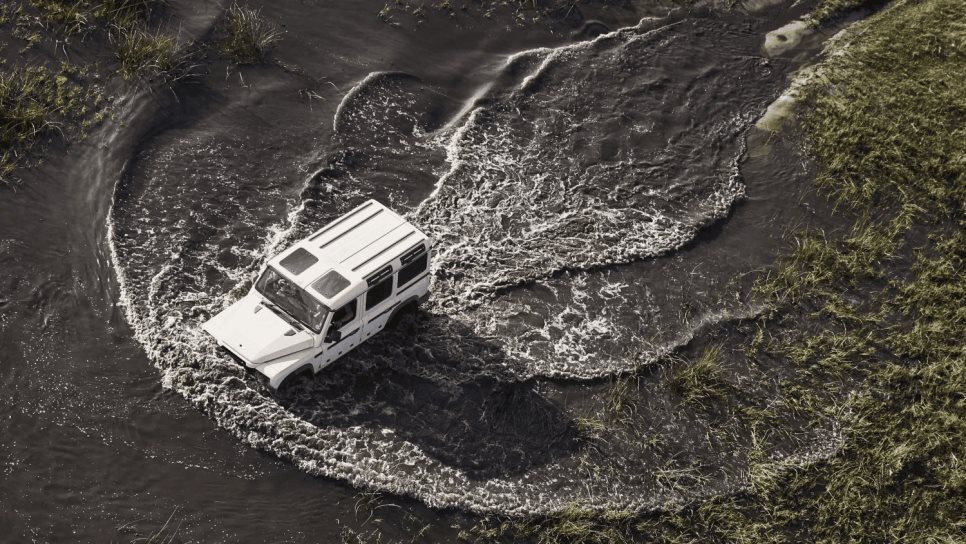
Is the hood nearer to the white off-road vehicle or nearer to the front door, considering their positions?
the white off-road vehicle

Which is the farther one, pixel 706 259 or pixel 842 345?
pixel 706 259

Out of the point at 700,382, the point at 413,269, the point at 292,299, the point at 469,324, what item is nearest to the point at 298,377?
the point at 292,299

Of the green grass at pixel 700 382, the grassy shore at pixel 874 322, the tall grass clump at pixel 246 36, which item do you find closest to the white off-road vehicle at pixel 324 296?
the grassy shore at pixel 874 322

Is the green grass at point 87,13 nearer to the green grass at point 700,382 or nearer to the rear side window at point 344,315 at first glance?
the rear side window at point 344,315

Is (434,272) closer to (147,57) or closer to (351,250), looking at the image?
(351,250)

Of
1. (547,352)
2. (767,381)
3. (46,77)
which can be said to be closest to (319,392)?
(547,352)

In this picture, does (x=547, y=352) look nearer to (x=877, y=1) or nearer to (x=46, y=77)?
(x=46, y=77)

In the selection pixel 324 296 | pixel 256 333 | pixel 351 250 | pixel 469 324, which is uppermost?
pixel 351 250
